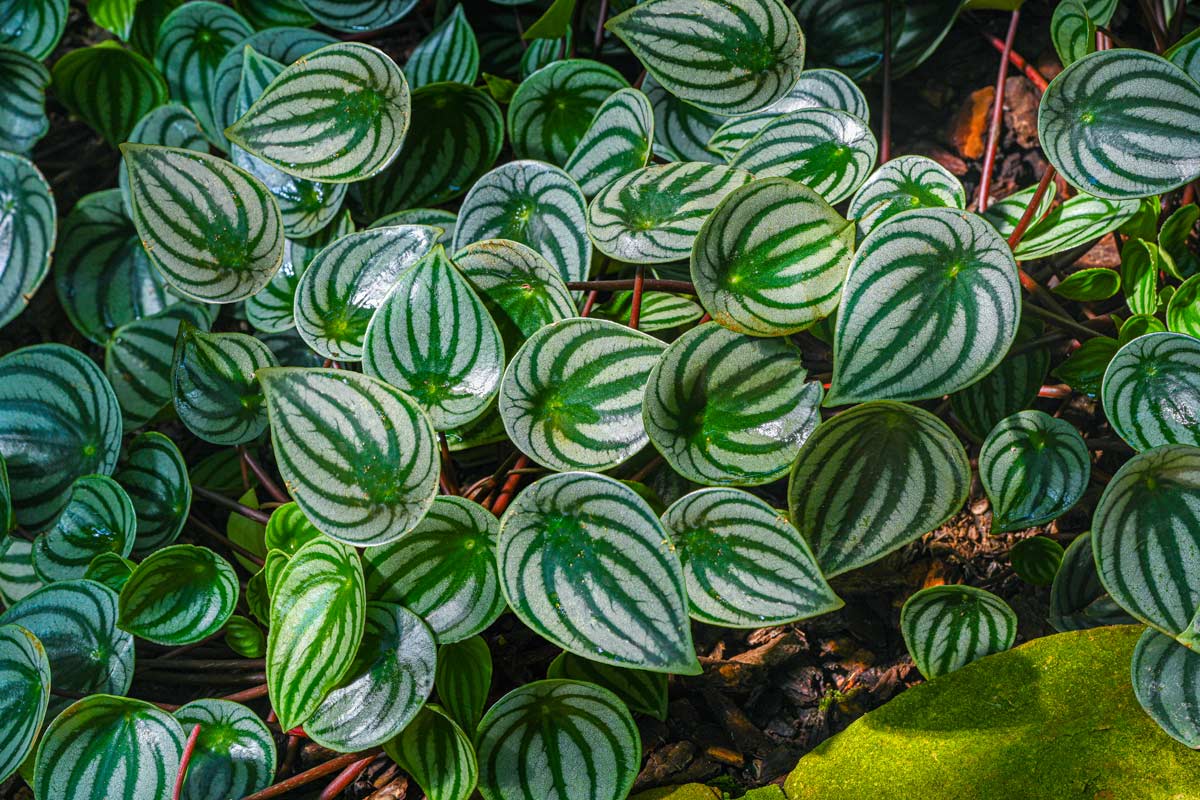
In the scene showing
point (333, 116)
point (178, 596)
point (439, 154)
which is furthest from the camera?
point (439, 154)

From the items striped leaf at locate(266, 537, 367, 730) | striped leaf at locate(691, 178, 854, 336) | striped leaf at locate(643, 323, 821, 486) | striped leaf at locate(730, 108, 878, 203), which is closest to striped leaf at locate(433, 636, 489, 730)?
striped leaf at locate(266, 537, 367, 730)

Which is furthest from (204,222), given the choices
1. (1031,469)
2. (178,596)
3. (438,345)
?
(1031,469)

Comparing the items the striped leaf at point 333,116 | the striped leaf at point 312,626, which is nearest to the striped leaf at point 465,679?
the striped leaf at point 312,626

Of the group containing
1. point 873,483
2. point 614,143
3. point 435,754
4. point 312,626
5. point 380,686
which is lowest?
point 435,754

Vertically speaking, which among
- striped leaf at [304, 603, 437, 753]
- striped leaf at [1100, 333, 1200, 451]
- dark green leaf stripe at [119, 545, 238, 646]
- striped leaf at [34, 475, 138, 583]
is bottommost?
striped leaf at [304, 603, 437, 753]

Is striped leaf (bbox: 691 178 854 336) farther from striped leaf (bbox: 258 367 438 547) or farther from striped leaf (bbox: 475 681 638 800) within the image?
striped leaf (bbox: 475 681 638 800)

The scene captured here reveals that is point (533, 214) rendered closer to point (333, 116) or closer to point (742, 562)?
point (333, 116)
